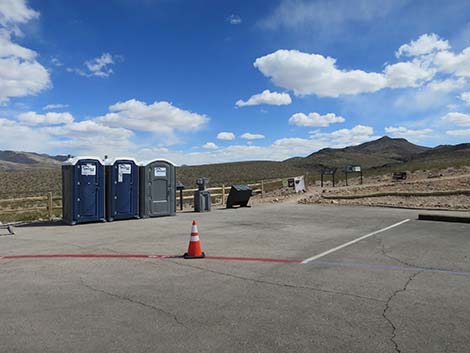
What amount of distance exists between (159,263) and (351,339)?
4.27m

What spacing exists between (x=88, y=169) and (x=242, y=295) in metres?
10.1

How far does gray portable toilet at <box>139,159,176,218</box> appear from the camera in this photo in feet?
50.0

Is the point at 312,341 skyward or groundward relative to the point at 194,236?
groundward

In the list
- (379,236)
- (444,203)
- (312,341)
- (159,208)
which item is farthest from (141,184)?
(444,203)

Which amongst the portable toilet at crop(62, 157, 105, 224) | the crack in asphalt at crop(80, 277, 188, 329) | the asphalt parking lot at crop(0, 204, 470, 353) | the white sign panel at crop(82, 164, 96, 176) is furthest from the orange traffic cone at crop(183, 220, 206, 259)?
the white sign panel at crop(82, 164, 96, 176)

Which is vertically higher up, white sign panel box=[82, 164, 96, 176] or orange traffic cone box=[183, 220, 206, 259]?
white sign panel box=[82, 164, 96, 176]

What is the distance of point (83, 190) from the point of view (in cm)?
1361

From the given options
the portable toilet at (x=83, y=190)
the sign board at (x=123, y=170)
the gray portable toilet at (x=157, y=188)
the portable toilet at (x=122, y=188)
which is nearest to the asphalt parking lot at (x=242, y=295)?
the portable toilet at (x=83, y=190)

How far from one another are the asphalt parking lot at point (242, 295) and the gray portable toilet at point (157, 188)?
511cm

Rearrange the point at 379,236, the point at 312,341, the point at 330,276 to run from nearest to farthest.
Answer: the point at 312,341, the point at 330,276, the point at 379,236

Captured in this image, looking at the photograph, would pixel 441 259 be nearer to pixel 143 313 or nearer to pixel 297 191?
pixel 143 313

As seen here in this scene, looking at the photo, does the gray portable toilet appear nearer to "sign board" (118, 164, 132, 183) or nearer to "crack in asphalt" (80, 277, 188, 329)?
"sign board" (118, 164, 132, 183)

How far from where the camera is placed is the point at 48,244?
9.65 m

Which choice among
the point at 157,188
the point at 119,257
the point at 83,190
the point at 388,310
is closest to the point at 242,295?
the point at 388,310
